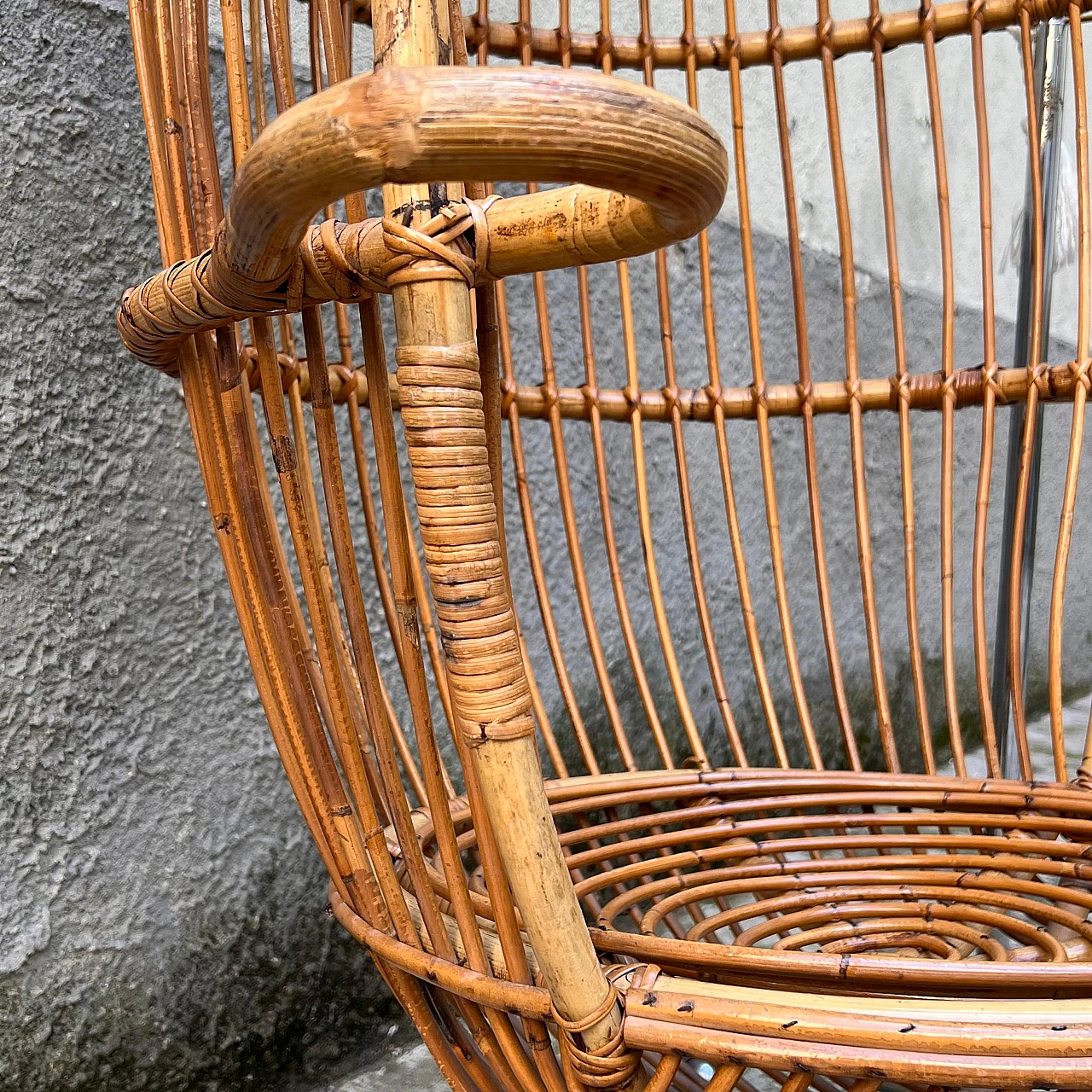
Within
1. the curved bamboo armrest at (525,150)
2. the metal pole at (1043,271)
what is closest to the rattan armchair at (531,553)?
the curved bamboo armrest at (525,150)

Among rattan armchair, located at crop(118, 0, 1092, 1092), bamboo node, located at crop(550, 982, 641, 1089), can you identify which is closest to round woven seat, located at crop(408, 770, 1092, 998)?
rattan armchair, located at crop(118, 0, 1092, 1092)

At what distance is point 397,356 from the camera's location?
0.36m

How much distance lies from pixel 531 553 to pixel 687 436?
0.55 meters

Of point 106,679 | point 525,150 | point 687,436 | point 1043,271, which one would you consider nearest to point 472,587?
point 525,150

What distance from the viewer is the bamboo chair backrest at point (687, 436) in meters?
0.50

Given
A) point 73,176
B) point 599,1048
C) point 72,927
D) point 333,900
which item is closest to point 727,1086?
point 599,1048

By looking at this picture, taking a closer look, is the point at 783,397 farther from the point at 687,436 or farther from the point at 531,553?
the point at 687,436

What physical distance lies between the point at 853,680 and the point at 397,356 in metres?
1.46

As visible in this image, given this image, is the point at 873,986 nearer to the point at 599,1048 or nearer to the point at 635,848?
the point at 599,1048

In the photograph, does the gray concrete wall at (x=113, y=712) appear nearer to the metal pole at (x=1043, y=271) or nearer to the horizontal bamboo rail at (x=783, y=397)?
the horizontal bamboo rail at (x=783, y=397)

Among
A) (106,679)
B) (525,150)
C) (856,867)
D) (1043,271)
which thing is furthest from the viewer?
(1043,271)

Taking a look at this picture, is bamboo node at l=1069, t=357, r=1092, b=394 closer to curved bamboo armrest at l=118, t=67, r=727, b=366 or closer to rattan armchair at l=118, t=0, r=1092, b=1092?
rattan armchair at l=118, t=0, r=1092, b=1092

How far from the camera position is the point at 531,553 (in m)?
0.91

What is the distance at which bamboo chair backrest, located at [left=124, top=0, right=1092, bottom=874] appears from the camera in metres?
0.50
